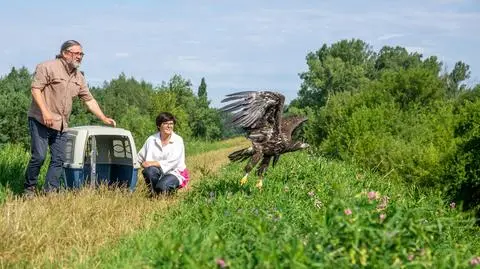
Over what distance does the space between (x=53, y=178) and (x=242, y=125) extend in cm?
244

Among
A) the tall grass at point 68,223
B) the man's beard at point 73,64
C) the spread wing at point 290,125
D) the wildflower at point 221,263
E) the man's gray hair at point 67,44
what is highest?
the man's gray hair at point 67,44

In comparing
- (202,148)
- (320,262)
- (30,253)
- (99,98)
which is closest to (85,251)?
(30,253)

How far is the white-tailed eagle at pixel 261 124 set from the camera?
7.92m

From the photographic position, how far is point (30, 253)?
17.9ft

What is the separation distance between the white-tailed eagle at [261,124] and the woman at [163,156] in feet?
3.87

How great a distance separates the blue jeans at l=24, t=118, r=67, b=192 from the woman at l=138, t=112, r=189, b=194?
1.21 metres

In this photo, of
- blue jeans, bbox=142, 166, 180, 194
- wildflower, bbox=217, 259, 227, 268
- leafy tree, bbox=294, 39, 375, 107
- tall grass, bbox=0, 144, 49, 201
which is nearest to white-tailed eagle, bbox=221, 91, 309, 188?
blue jeans, bbox=142, 166, 180, 194

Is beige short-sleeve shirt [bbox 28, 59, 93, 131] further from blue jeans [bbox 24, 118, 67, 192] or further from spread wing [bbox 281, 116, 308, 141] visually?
spread wing [bbox 281, 116, 308, 141]

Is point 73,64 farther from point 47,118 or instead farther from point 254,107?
point 254,107

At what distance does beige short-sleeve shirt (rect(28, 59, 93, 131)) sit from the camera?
797 cm

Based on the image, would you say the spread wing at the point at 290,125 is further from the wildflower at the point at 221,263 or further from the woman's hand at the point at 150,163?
the wildflower at the point at 221,263

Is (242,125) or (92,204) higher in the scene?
(242,125)

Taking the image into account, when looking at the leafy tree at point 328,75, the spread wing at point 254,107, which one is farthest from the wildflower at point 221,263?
the leafy tree at point 328,75

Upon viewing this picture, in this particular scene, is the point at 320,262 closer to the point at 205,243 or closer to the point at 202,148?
the point at 205,243
